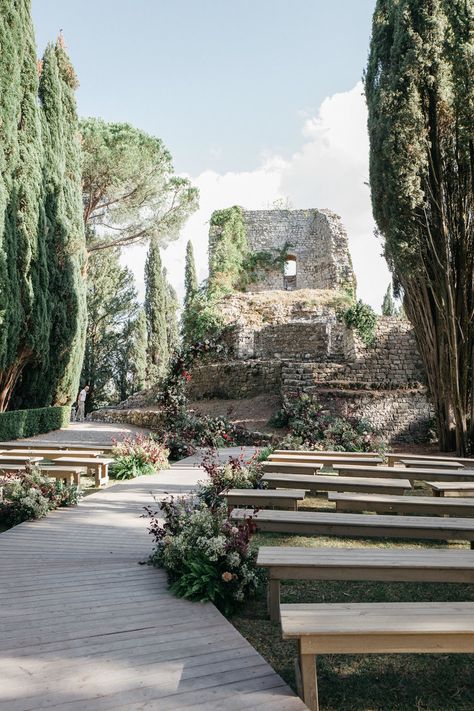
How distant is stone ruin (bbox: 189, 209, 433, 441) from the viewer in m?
12.1

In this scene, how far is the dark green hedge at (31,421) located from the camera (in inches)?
454

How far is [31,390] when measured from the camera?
13.7m

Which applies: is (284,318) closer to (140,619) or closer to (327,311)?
(327,311)

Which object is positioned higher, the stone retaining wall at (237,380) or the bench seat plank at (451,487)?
the stone retaining wall at (237,380)

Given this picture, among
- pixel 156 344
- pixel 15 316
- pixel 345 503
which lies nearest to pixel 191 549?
pixel 345 503

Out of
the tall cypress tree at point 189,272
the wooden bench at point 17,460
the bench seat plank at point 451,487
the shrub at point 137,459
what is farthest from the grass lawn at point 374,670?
the tall cypress tree at point 189,272

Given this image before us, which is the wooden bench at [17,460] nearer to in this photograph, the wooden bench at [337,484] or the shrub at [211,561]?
the wooden bench at [337,484]

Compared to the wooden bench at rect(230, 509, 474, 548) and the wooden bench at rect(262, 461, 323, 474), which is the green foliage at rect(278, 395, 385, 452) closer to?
the wooden bench at rect(262, 461, 323, 474)

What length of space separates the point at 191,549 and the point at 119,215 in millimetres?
17598

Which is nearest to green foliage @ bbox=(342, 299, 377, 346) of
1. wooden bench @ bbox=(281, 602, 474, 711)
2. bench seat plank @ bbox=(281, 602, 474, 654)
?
bench seat plank @ bbox=(281, 602, 474, 654)

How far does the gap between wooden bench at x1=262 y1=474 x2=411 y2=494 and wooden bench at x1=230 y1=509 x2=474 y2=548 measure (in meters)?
1.15

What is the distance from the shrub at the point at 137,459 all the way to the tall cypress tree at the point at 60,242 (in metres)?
6.41

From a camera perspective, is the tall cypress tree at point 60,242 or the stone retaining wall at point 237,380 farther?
the stone retaining wall at point 237,380

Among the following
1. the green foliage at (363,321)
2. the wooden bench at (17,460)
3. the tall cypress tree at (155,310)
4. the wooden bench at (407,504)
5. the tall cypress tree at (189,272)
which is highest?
the tall cypress tree at (189,272)
